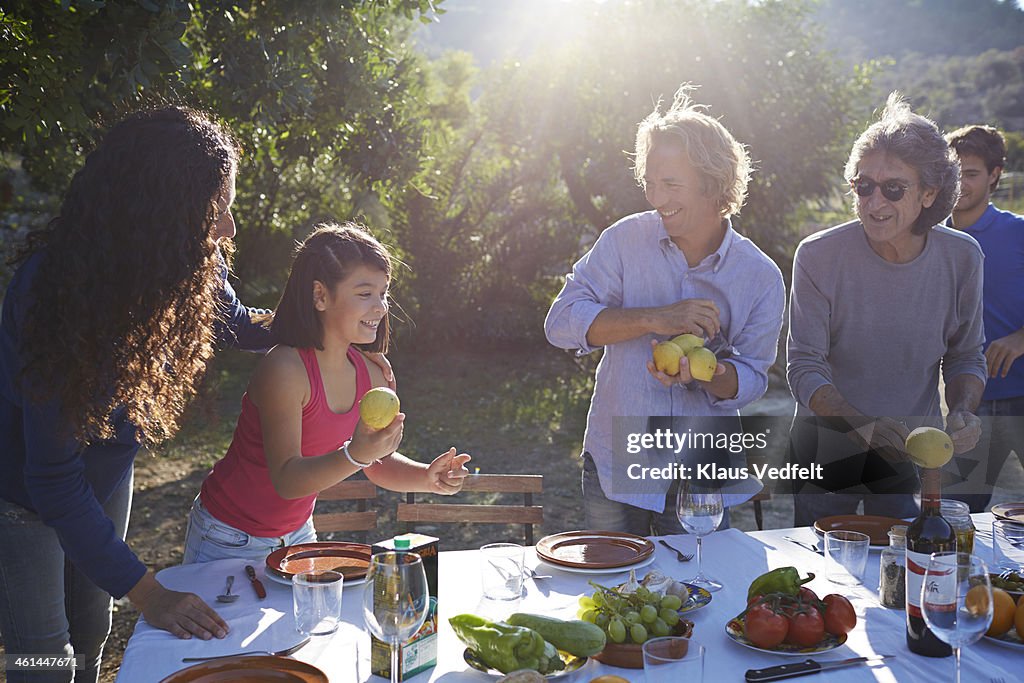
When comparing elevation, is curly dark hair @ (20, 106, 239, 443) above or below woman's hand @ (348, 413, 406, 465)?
above

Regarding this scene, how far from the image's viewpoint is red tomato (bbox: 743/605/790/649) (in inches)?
74.3

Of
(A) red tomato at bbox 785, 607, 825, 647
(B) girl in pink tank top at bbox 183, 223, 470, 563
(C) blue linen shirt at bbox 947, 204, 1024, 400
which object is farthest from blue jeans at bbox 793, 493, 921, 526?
(B) girl in pink tank top at bbox 183, 223, 470, 563

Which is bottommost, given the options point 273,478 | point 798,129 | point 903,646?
point 903,646

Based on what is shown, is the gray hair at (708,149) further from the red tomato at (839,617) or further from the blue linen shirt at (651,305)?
the red tomato at (839,617)

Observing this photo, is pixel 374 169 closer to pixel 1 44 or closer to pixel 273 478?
pixel 1 44

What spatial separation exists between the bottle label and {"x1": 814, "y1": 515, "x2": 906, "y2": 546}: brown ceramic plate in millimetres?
Answer: 788

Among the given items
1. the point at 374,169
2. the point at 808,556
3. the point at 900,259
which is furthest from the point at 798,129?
the point at 808,556

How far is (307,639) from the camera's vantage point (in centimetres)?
197

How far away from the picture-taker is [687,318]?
9.05ft

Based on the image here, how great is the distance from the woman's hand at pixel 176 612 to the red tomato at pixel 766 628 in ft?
3.77

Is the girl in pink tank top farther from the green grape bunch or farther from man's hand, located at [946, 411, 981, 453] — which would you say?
man's hand, located at [946, 411, 981, 453]

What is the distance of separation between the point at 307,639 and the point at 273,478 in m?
0.52

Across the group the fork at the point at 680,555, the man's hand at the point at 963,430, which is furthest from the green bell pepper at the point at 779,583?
the man's hand at the point at 963,430

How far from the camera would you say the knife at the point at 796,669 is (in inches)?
70.4
